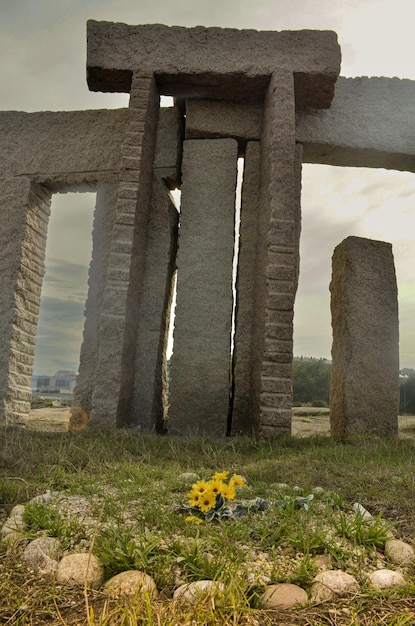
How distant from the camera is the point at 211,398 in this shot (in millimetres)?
5500

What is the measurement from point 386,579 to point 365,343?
4358 millimetres

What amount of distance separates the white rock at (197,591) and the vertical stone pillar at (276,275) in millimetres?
3254

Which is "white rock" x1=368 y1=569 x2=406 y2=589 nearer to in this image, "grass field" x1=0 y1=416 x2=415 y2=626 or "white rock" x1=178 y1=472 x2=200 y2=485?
"grass field" x1=0 y1=416 x2=415 y2=626

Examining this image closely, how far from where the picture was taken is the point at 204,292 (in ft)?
18.8

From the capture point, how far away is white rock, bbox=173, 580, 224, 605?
5.05 ft

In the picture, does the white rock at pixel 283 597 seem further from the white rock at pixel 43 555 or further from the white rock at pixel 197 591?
the white rock at pixel 43 555

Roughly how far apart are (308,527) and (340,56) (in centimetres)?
510

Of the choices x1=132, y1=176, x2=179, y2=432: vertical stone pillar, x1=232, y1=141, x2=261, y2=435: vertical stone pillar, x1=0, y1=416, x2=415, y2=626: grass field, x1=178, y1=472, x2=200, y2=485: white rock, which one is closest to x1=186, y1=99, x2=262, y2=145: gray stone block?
x1=232, y1=141, x2=261, y2=435: vertical stone pillar

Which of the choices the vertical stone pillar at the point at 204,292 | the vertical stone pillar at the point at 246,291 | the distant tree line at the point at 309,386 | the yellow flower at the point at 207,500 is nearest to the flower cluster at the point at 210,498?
the yellow flower at the point at 207,500

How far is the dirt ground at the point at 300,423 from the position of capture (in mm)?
6262

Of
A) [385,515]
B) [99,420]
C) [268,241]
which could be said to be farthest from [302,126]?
[385,515]

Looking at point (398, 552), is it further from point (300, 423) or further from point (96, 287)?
point (300, 423)

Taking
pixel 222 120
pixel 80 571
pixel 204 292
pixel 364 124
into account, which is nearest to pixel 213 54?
pixel 222 120

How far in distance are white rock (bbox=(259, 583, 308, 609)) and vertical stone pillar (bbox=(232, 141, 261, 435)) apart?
359 cm
